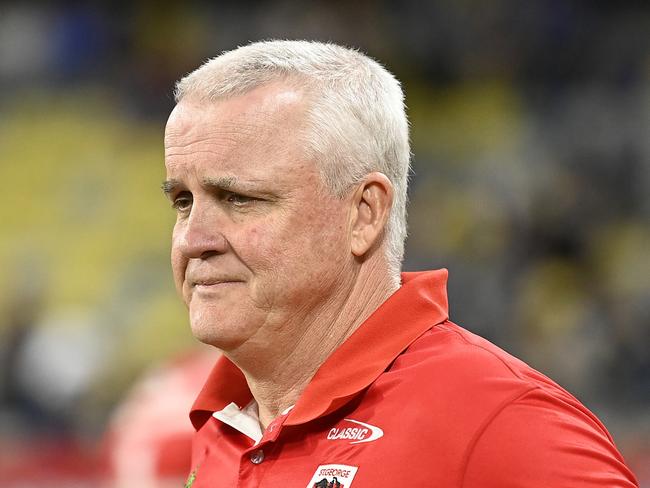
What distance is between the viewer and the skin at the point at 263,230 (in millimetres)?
2111

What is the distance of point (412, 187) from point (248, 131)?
19.1ft

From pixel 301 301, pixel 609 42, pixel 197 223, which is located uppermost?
pixel 609 42

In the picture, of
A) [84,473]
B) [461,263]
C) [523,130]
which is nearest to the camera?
[84,473]

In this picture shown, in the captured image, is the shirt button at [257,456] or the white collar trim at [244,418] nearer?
the shirt button at [257,456]

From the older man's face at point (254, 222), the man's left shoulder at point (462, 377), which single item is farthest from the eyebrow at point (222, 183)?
the man's left shoulder at point (462, 377)

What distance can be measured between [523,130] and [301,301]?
6.03m

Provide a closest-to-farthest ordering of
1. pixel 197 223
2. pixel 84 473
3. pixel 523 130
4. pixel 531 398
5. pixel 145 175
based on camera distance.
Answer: pixel 531 398 < pixel 197 223 < pixel 84 473 < pixel 523 130 < pixel 145 175

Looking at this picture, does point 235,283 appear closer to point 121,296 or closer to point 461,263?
point 461,263

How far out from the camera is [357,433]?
2.05 metres

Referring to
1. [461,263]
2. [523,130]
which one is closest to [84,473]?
[461,263]

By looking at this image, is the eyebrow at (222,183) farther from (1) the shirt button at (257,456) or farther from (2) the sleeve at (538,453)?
(2) the sleeve at (538,453)

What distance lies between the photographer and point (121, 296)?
8.09 meters

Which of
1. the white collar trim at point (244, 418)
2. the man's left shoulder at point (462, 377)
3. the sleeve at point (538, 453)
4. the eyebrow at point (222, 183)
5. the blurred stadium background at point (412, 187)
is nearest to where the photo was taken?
the sleeve at point (538, 453)

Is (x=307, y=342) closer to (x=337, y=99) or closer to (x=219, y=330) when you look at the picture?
(x=219, y=330)
